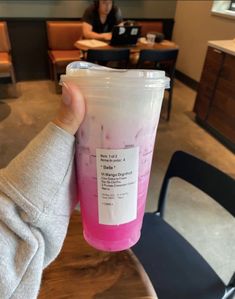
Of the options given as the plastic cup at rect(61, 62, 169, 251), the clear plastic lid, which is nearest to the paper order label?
the plastic cup at rect(61, 62, 169, 251)

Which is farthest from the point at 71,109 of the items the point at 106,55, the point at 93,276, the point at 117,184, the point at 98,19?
the point at 98,19

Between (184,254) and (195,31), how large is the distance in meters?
3.63

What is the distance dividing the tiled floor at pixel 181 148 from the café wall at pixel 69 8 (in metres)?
0.93

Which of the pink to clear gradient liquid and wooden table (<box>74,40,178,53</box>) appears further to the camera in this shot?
wooden table (<box>74,40,178,53</box>)

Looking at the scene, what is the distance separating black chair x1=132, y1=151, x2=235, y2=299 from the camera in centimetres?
92

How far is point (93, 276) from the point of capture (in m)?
0.64

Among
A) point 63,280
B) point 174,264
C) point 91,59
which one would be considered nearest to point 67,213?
point 63,280

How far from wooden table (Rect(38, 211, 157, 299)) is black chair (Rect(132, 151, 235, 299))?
0.33 m

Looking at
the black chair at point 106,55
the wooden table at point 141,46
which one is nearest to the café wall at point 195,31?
the wooden table at point 141,46

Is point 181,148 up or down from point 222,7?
down

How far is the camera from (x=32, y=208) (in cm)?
40

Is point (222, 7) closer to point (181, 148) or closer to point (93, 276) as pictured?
point (181, 148)

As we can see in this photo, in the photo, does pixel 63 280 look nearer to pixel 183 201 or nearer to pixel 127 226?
pixel 127 226

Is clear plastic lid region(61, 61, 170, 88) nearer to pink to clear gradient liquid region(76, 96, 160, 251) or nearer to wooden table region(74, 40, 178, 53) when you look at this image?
pink to clear gradient liquid region(76, 96, 160, 251)
